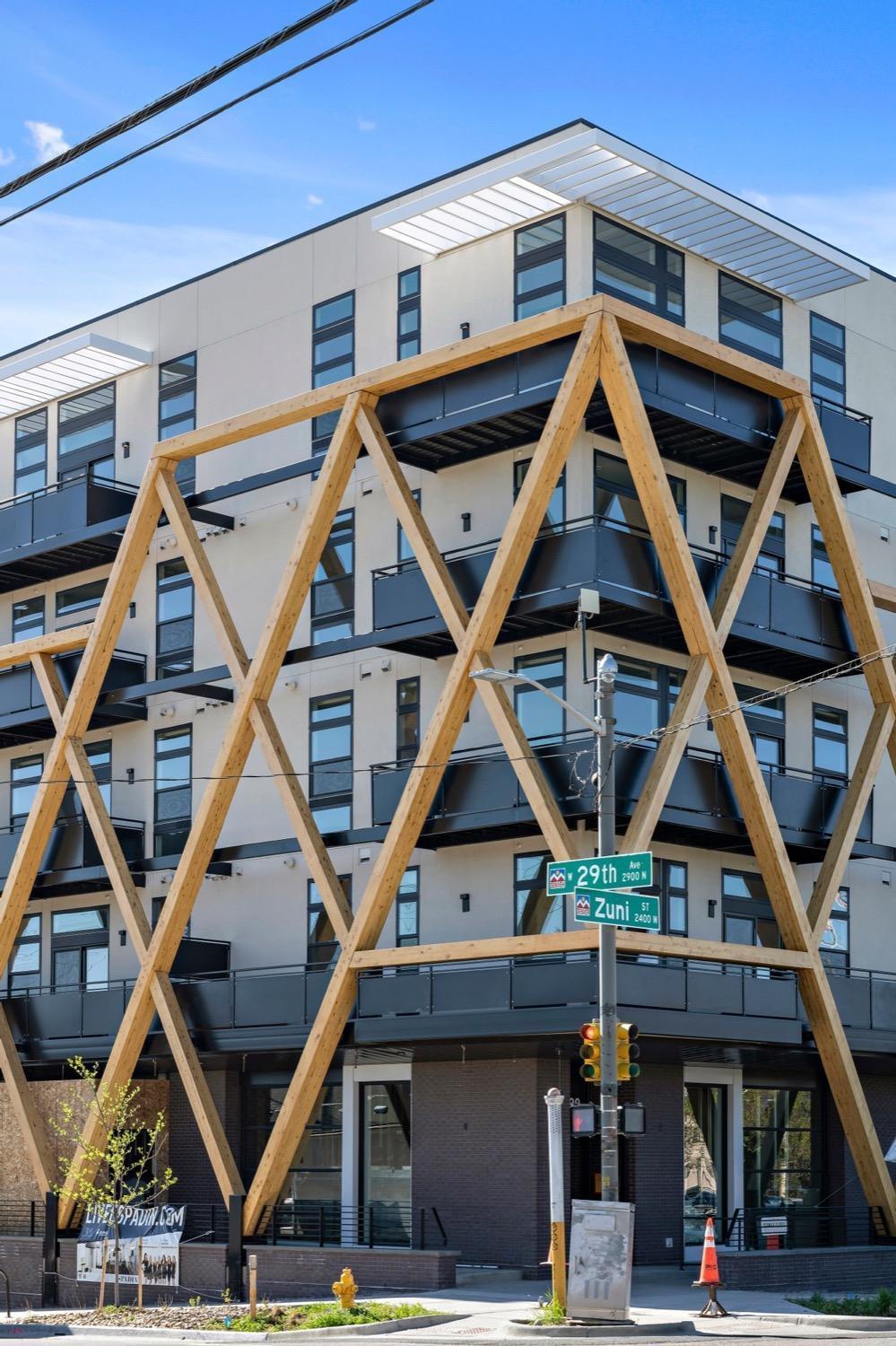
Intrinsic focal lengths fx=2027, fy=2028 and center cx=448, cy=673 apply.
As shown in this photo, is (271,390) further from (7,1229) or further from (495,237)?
(7,1229)

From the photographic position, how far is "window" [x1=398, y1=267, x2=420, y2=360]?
41281mm

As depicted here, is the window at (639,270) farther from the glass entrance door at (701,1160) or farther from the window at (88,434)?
the glass entrance door at (701,1160)

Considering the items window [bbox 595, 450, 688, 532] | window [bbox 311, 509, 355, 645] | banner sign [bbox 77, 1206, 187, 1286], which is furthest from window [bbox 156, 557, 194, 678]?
banner sign [bbox 77, 1206, 187, 1286]

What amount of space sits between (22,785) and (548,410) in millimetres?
18181

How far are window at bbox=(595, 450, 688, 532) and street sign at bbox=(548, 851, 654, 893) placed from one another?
11046mm

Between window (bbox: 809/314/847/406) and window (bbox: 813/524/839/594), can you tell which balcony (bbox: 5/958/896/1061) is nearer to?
window (bbox: 813/524/839/594)

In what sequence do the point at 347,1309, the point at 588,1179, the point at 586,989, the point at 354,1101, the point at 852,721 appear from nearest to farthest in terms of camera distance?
the point at 347,1309 → the point at 586,989 → the point at 588,1179 → the point at 354,1101 → the point at 852,721

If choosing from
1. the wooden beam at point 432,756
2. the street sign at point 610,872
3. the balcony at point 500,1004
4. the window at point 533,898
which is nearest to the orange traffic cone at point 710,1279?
the street sign at point 610,872

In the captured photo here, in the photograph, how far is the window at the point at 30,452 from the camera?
50.8 m

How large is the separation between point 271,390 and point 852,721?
14347mm

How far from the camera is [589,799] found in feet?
Answer: 113

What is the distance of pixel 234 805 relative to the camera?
4269 centimetres

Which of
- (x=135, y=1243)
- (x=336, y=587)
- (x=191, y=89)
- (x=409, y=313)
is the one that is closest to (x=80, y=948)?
(x=135, y=1243)

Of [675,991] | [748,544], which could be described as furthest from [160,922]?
[748,544]
